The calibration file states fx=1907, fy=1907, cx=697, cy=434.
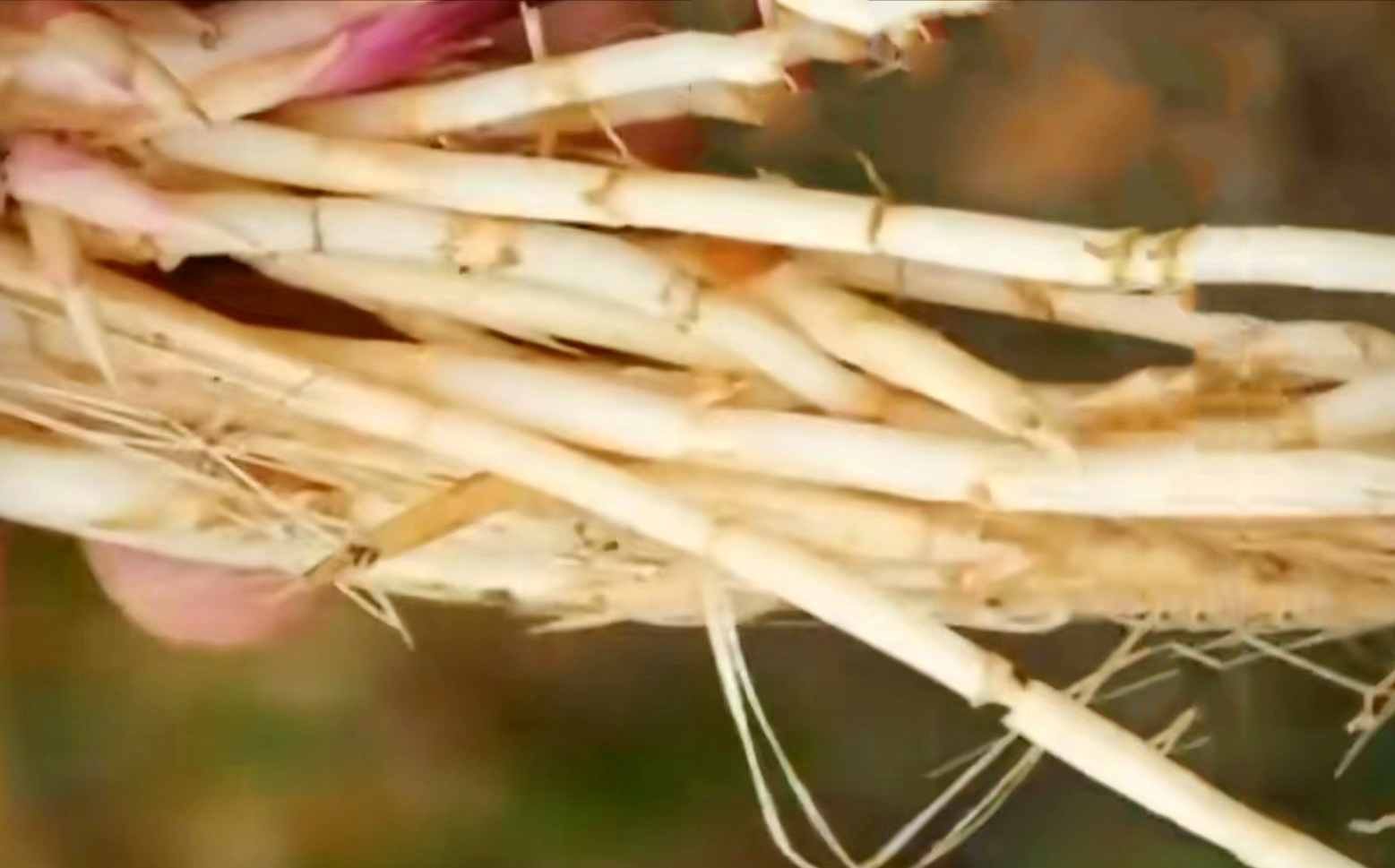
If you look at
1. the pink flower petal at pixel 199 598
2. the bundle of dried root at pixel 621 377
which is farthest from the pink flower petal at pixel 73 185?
the pink flower petal at pixel 199 598

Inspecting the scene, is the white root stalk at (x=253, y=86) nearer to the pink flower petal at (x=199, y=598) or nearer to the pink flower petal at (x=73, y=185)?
the pink flower petal at (x=73, y=185)

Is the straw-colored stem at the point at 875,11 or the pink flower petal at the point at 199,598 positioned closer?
the straw-colored stem at the point at 875,11

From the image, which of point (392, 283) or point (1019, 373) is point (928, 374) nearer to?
point (1019, 373)

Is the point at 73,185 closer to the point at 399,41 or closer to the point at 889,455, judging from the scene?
the point at 399,41

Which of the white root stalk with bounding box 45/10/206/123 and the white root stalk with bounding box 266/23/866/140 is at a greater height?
the white root stalk with bounding box 266/23/866/140

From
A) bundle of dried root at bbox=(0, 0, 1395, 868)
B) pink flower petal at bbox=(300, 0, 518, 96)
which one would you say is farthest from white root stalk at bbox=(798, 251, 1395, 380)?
pink flower petal at bbox=(300, 0, 518, 96)

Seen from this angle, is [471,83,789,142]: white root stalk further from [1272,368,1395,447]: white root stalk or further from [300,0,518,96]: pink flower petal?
[1272,368,1395,447]: white root stalk

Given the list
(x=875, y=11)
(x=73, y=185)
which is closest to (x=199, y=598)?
(x=73, y=185)
